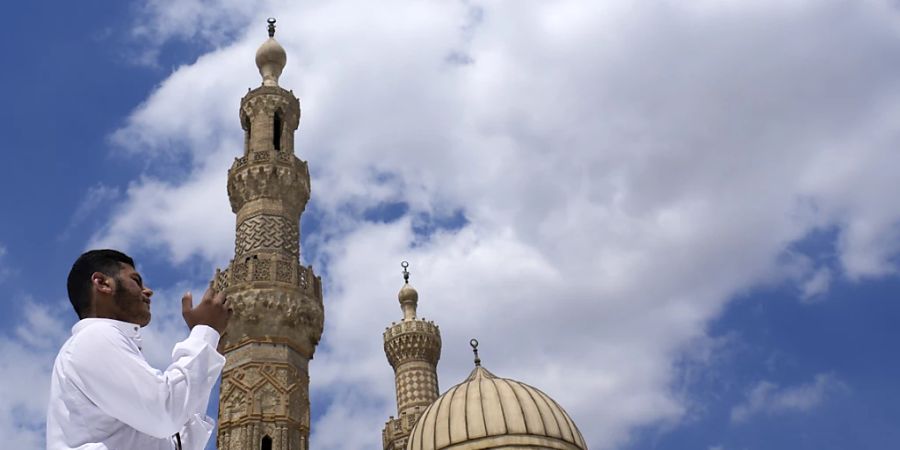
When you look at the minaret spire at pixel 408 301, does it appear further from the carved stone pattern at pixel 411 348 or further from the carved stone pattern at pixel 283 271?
the carved stone pattern at pixel 283 271

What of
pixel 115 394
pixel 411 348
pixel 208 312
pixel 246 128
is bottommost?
pixel 115 394

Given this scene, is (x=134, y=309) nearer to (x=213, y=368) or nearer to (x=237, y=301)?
(x=213, y=368)

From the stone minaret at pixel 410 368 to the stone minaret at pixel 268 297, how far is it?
35.0 feet

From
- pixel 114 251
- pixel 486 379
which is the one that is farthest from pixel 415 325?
pixel 114 251

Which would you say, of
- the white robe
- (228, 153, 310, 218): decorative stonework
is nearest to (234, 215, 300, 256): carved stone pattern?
(228, 153, 310, 218): decorative stonework

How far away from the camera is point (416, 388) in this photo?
85.0 ft

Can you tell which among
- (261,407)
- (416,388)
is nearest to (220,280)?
(261,407)

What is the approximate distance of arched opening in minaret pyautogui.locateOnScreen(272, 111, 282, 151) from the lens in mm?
16781

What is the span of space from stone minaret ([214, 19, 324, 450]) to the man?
10.8 m

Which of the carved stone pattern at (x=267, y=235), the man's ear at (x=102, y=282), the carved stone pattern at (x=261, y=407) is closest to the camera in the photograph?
the man's ear at (x=102, y=282)

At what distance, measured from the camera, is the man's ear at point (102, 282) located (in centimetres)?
258

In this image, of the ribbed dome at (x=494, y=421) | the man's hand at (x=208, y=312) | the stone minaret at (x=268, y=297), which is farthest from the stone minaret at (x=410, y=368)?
the man's hand at (x=208, y=312)

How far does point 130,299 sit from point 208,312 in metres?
0.24

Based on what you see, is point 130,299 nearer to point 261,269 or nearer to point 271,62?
point 261,269
